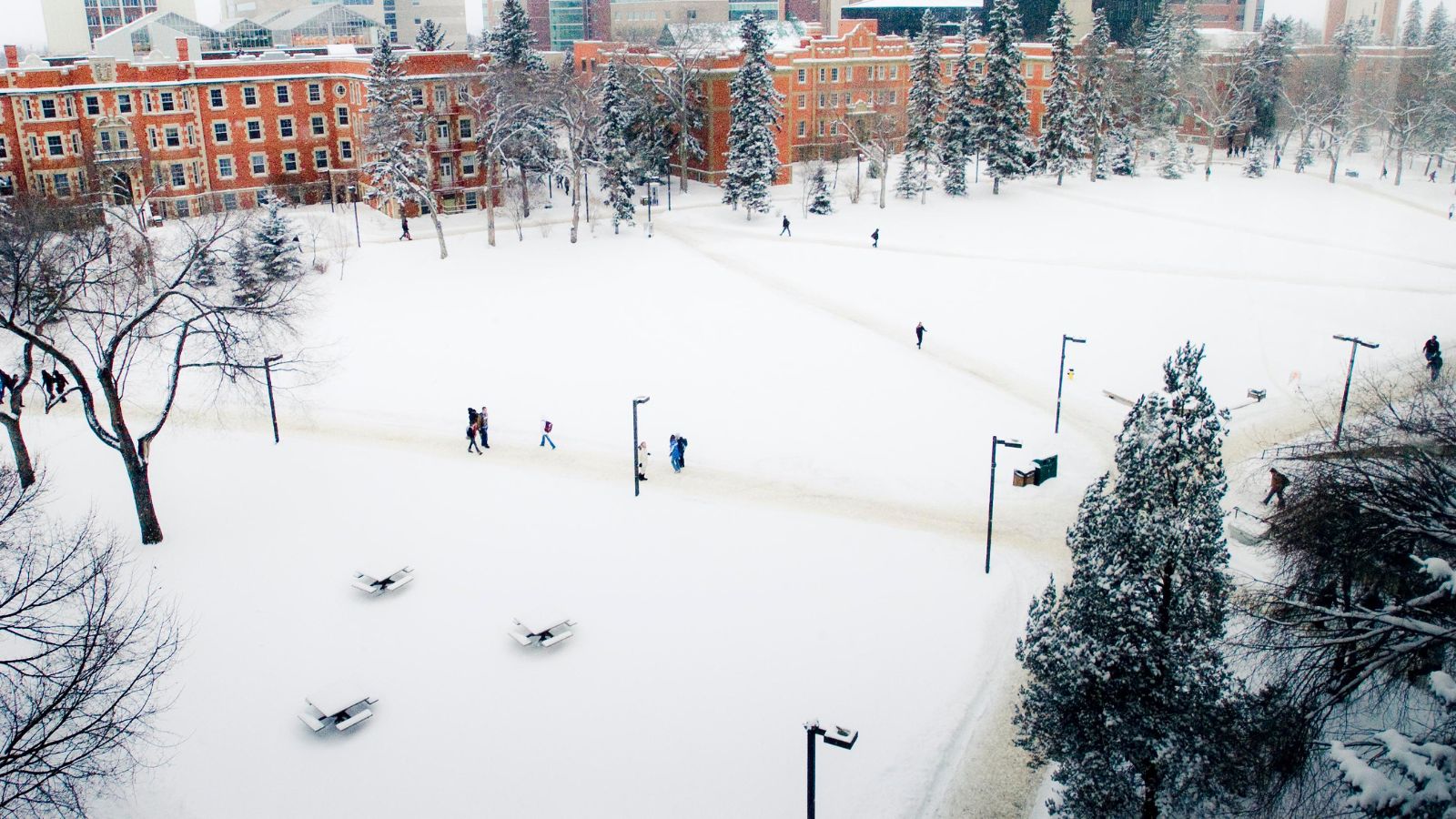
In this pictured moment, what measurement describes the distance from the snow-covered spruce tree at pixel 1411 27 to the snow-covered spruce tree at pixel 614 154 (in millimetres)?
35476

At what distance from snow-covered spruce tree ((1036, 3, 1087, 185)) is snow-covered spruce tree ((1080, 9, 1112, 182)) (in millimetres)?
818

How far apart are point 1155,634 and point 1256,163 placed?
2140 inches

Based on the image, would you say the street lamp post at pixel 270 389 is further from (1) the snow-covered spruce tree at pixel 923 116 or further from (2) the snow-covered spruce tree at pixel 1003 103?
(2) the snow-covered spruce tree at pixel 1003 103

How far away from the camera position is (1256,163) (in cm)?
5825

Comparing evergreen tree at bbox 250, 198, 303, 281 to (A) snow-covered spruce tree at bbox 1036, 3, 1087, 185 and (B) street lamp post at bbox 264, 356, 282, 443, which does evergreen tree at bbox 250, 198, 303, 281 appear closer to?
(B) street lamp post at bbox 264, 356, 282, 443

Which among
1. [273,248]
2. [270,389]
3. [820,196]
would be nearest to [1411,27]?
[820,196]

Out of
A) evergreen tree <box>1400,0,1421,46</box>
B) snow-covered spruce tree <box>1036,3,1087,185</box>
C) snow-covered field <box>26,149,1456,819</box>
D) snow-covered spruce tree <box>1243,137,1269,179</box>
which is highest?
evergreen tree <box>1400,0,1421,46</box>

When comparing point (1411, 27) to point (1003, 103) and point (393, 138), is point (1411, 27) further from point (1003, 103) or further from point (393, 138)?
point (393, 138)

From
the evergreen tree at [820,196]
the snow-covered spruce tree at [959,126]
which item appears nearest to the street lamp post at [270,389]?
the evergreen tree at [820,196]

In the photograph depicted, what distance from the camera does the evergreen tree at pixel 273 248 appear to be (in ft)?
→ 137

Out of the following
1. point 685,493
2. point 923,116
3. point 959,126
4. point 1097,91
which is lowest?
point 685,493

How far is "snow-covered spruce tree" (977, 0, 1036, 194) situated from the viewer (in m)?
A: 56.6

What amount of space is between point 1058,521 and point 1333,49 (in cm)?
4705

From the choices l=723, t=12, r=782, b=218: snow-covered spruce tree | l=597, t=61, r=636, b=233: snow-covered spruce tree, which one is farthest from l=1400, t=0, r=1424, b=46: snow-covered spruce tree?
l=597, t=61, r=636, b=233: snow-covered spruce tree
